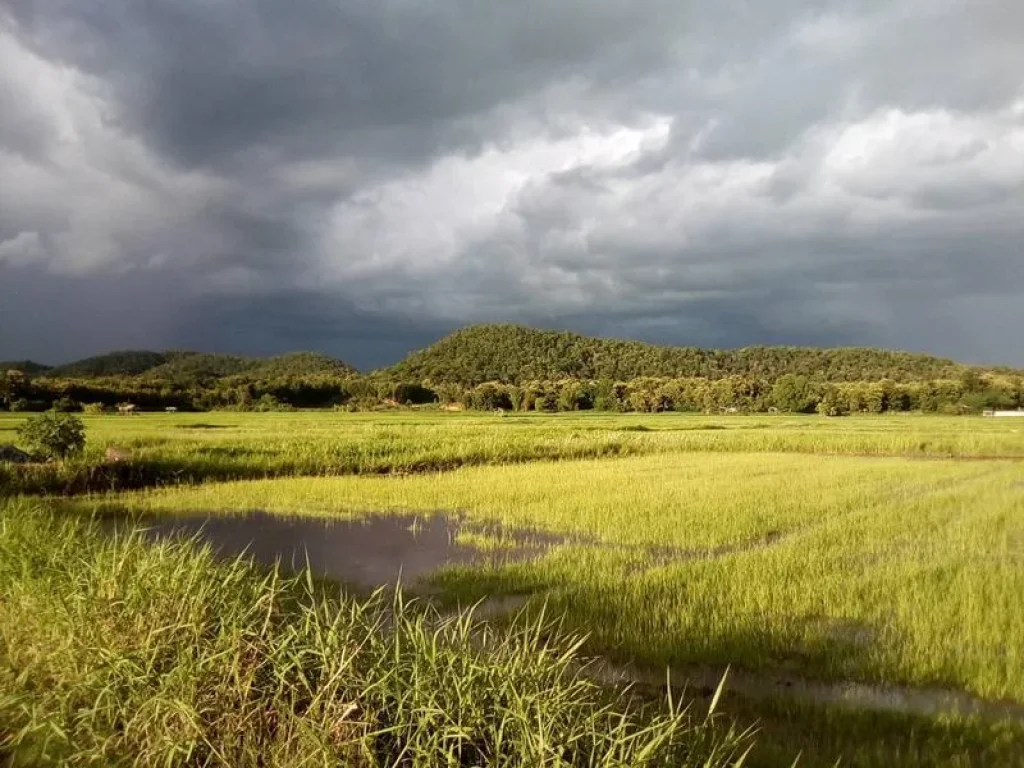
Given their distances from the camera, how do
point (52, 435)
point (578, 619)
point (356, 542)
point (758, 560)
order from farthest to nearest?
point (52, 435)
point (356, 542)
point (758, 560)
point (578, 619)

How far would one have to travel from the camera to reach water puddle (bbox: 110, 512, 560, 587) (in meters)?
8.79

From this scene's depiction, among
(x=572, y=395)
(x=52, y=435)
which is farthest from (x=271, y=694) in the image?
(x=572, y=395)

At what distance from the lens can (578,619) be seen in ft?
21.5

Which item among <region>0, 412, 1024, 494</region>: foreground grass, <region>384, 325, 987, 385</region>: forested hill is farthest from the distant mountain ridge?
<region>0, 412, 1024, 494</region>: foreground grass

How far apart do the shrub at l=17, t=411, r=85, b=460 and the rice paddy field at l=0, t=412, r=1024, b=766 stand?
122 cm

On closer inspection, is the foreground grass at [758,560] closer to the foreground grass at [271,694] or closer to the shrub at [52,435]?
the foreground grass at [271,694]

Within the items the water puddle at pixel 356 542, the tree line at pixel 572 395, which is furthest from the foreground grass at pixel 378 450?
the tree line at pixel 572 395

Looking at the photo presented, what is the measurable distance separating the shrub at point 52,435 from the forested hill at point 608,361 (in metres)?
73.9

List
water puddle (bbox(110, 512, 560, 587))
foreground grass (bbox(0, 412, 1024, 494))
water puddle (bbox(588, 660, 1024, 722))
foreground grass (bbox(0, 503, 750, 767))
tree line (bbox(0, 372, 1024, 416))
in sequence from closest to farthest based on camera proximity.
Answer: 1. foreground grass (bbox(0, 503, 750, 767))
2. water puddle (bbox(588, 660, 1024, 722))
3. water puddle (bbox(110, 512, 560, 587))
4. foreground grass (bbox(0, 412, 1024, 494))
5. tree line (bbox(0, 372, 1024, 416))

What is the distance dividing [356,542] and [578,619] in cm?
500

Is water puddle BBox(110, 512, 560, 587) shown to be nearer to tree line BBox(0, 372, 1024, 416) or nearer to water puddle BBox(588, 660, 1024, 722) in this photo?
water puddle BBox(588, 660, 1024, 722)

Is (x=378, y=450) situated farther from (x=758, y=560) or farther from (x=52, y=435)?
(x=758, y=560)

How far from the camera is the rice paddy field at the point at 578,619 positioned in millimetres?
3484

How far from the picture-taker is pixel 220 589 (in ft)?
15.6
